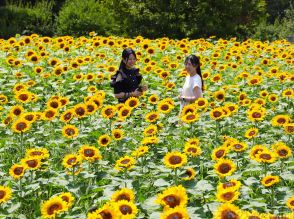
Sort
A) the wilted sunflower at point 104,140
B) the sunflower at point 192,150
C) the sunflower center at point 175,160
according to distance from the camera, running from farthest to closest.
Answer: the wilted sunflower at point 104,140 < the sunflower at point 192,150 < the sunflower center at point 175,160

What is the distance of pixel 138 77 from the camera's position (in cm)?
641

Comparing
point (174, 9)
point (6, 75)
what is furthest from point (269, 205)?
point (174, 9)

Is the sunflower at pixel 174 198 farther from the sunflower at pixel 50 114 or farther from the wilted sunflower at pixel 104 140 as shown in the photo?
the sunflower at pixel 50 114

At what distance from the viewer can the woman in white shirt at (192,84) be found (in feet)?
19.3

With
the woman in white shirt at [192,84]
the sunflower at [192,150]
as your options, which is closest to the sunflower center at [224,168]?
the sunflower at [192,150]

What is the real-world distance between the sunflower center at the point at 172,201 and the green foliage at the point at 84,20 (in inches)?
600

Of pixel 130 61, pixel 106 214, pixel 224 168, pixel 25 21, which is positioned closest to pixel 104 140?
pixel 224 168

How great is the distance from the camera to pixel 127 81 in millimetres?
6242

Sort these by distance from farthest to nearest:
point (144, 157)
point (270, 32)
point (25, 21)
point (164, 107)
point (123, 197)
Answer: point (270, 32), point (25, 21), point (164, 107), point (144, 157), point (123, 197)

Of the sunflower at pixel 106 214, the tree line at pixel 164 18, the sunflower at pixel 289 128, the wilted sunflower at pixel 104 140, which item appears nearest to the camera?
the sunflower at pixel 106 214

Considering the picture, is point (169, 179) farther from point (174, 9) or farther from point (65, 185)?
point (174, 9)

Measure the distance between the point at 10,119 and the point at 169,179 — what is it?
199 centimetres

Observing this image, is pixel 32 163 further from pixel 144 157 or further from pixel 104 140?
pixel 144 157

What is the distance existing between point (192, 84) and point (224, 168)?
2420mm
